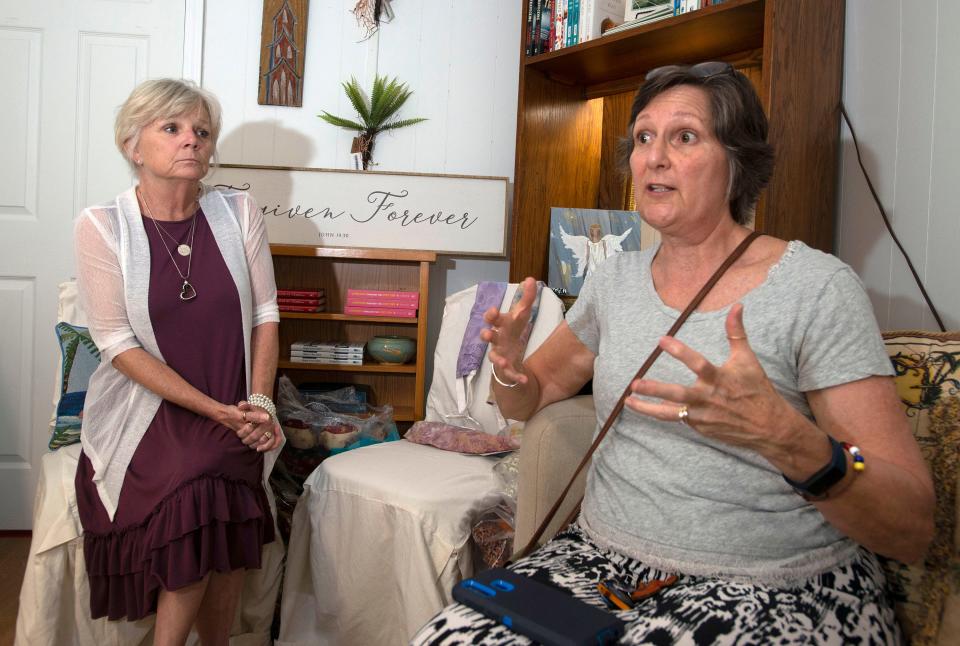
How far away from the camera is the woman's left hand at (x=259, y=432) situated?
71.6 inches

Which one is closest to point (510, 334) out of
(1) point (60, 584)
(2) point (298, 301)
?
(1) point (60, 584)

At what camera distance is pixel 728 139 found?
1.28m

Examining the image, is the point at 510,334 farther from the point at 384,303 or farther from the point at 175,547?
the point at 384,303

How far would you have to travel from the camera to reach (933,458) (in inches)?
48.0

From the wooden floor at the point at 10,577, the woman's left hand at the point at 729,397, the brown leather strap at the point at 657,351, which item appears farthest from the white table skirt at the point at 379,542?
the woman's left hand at the point at 729,397

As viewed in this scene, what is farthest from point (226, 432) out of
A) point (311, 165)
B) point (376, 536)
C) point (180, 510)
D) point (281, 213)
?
point (311, 165)

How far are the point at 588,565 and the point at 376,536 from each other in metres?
0.81

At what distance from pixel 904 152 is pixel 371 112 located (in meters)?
1.90

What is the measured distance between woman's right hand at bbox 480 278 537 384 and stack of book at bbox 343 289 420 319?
149 cm

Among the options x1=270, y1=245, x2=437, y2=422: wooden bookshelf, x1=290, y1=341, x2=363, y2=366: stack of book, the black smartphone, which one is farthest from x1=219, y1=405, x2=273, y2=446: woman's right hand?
x1=270, y1=245, x2=437, y2=422: wooden bookshelf

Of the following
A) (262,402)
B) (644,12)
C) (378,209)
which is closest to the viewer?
(262,402)

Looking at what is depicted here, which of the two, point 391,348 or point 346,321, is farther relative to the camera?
point 346,321

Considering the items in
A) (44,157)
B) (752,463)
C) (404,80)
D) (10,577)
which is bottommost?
(10,577)

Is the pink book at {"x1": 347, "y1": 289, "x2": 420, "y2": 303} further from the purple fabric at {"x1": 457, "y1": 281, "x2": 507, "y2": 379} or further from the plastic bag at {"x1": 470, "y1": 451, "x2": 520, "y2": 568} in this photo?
the plastic bag at {"x1": 470, "y1": 451, "x2": 520, "y2": 568}
